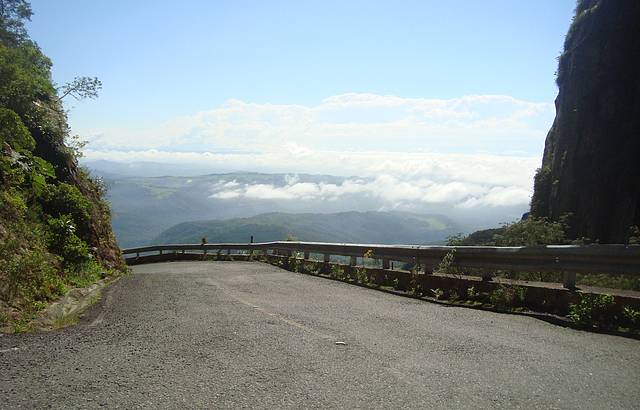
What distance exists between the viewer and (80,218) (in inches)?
640

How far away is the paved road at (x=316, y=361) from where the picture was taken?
4.42 metres

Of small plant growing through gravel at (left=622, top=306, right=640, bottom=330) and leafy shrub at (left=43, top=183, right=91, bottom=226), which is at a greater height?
leafy shrub at (left=43, top=183, right=91, bottom=226)

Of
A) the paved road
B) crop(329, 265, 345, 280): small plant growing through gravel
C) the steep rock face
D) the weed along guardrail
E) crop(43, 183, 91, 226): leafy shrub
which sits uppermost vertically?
the steep rock face

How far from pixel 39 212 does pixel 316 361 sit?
1128cm

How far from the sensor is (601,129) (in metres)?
42.8

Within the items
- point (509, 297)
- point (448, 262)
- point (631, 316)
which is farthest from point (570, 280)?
point (448, 262)

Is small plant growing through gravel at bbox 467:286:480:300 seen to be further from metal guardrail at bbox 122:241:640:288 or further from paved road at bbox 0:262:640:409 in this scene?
paved road at bbox 0:262:640:409

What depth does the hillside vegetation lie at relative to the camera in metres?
8.80

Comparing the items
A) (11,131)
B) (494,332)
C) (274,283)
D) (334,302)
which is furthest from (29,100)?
(494,332)

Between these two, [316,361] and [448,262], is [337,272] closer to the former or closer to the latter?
[448,262]

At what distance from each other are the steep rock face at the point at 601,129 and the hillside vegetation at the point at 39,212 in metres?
36.1

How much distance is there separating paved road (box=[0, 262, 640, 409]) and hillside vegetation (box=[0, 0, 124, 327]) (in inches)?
50.3

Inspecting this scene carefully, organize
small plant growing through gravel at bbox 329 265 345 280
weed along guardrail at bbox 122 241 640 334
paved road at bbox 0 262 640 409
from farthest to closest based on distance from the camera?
small plant growing through gravel at bbox 329 265 345 280, weed along guardrail at bbox 122 241 640 334, paved road at bbox 0 262 640 409

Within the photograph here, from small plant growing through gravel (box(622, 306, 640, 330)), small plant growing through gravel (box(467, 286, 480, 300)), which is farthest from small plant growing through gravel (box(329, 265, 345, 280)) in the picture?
small plant growing through gravel (box(622, 306, 640, 330))
